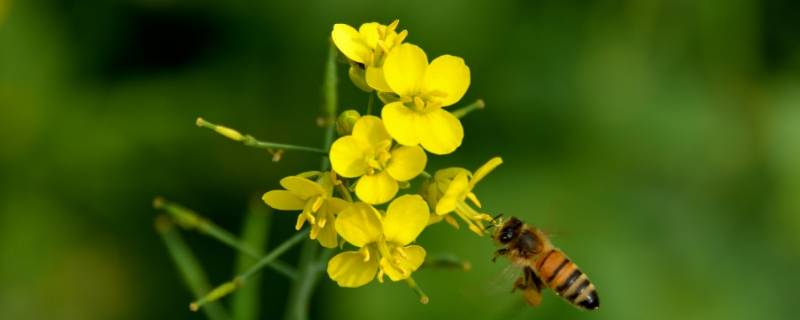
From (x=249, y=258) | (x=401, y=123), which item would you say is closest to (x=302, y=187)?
(x=401, y=123)

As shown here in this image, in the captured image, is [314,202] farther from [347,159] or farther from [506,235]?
[506,235]

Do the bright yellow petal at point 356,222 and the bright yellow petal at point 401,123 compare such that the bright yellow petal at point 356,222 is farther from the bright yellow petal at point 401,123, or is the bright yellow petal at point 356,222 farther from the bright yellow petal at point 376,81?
the bright yellow petal at point 376,81

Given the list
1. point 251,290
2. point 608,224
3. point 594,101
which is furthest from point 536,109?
point 251,290

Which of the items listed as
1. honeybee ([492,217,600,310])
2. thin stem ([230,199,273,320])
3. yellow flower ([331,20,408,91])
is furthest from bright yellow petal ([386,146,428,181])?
thin stem ([230,199,273,320])

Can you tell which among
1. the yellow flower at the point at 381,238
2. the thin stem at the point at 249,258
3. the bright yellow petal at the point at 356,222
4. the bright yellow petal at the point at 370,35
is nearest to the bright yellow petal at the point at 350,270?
the yellow flower at the point at 381,238

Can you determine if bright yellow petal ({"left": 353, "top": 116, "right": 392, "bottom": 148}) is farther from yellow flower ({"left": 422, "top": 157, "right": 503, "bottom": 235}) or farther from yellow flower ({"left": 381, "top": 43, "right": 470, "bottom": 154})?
yellow flower ({"left": 422, "top": 157, "right": 503, "bottom": 235})

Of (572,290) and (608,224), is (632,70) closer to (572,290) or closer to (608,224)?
(608,224)
